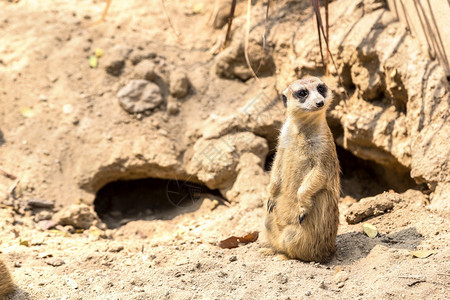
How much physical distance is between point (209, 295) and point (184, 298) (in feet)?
0.39

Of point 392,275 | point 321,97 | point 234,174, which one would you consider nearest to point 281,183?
point 321,97

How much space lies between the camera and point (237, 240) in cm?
362

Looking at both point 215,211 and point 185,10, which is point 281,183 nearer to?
point 215,211

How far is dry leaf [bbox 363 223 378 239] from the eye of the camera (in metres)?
3.35

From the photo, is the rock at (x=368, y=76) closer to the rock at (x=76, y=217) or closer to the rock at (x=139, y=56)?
the rock at (x=139, y=56)

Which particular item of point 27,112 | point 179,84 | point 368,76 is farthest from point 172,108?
point 368,76

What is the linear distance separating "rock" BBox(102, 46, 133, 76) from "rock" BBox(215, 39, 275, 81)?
794mm

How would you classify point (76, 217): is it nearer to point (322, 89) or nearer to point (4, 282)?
point (4, 282)

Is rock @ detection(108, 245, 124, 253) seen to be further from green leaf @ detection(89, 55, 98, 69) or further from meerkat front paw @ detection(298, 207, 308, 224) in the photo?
green leaf @ detection(89, 55, 98, 69)

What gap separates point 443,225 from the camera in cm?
326

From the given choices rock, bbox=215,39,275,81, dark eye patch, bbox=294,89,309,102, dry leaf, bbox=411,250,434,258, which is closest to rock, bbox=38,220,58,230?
rock, bbox=215,39,275,81

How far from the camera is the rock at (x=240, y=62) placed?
15.3 ft

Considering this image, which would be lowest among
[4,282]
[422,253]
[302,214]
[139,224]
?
[139,224]

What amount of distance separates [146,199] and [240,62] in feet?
4.92
